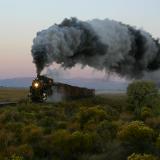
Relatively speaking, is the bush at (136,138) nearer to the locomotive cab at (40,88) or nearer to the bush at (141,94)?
the bush at (141,94)

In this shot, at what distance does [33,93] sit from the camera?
5225cm

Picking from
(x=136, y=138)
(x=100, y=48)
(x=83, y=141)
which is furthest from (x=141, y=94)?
(x=136, y=138)

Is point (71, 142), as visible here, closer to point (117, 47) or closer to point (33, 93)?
point (33, 93)

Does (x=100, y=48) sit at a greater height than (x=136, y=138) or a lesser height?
greater

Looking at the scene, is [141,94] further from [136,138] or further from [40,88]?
[136,138]

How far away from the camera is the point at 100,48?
60.7 meters

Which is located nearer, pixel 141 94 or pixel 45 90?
pixel 45 90

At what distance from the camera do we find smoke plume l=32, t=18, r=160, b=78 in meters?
52.6

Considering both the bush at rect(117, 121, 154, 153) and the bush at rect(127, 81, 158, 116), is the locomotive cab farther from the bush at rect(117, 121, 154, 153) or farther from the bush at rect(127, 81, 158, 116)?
the bush at rect(117, 121, 154, 153)

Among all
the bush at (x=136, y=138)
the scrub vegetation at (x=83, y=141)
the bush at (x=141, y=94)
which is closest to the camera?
the scrub vegetation at (x=83, y=141)

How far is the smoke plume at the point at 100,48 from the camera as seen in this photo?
52.6 m

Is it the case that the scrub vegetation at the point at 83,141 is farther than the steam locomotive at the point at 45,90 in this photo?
No

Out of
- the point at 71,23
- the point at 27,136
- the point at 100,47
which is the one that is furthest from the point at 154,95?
the point at 27,136

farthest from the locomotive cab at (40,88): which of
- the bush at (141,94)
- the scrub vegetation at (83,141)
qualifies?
the scrub vegetation at (83,141)
